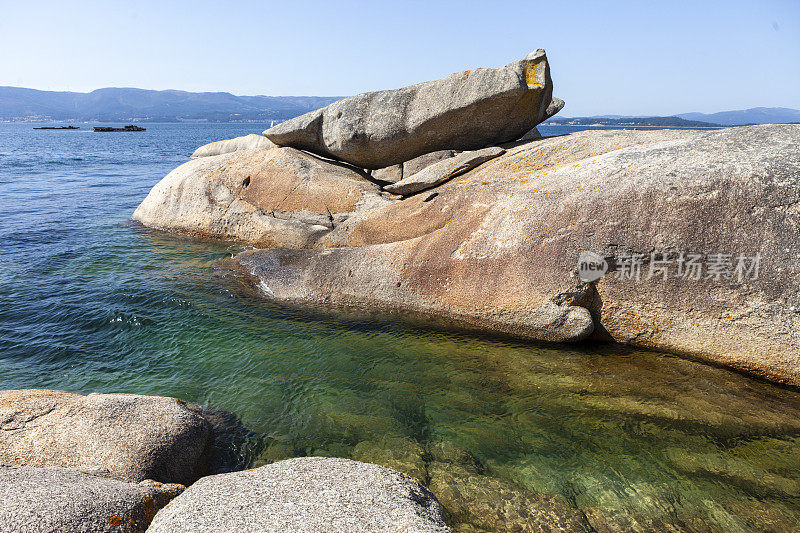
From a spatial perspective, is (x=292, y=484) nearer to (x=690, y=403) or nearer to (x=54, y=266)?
(x=690, y=403)

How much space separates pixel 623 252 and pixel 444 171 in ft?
19.7

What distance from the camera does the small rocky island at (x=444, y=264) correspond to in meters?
4.71

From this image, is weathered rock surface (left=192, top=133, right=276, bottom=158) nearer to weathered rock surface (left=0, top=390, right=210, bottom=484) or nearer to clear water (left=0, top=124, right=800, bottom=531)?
clear water (left=0, top=124, right=800, bottom=531)

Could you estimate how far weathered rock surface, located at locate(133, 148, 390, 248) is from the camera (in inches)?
593

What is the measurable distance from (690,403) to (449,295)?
5.03 metres

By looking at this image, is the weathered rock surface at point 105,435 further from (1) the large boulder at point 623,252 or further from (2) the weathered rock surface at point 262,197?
(2) the weathered rock surface at point 262,197

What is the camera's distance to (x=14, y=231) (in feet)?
60.4

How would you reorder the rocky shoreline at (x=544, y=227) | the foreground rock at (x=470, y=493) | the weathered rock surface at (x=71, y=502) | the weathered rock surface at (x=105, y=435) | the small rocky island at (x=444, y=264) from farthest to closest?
the rocky shoreline at (x=544, y=227) < the weathered rock surface at (x=105, y=435) < the foreground rock at (x=470, y=493) < the small rocky island at (x=444, y=264) < the weathered rock surface at (x=71, y=502)

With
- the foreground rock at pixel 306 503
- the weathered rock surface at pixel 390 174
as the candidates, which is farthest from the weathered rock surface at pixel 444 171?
the foreground rock at pixel 306 503

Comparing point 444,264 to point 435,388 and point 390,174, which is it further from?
point 390,174

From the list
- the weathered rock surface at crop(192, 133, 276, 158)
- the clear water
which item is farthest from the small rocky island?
the weathered rock surface at crop(192, 133, 276, 158)

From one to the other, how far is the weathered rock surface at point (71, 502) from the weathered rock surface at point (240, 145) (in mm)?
15316

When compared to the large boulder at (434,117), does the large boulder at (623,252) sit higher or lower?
lower

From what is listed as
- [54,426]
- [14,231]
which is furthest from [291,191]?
[14,231]
